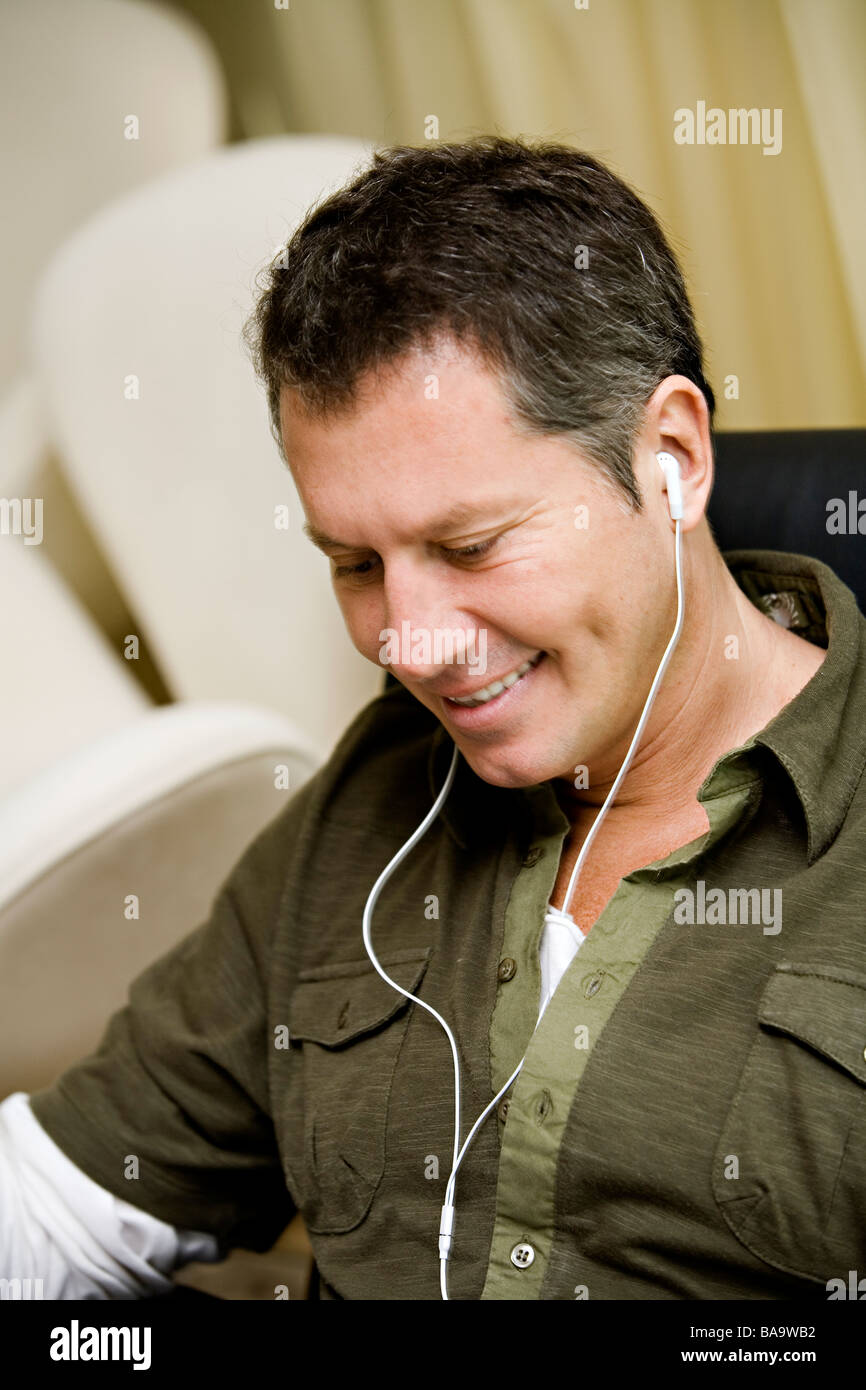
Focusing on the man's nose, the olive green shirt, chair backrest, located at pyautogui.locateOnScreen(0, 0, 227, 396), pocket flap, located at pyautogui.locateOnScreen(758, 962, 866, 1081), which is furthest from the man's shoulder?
chair backrest, located at pyautogui.locateOnScreen(0, 0, 227, 396)

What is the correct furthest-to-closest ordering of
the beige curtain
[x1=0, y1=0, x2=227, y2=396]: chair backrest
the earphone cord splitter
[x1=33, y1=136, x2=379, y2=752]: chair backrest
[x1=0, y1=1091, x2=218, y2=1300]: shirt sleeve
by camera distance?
[x1=0, y1=0, x2=227, y2=396]: chair backrest, [x1=33, y1=136, x2=379, y2=752]: chair backrest, the beige curtain, [x1=0, y1=1091, x2=218, y2=1300]: shirt sleeve, the earphone cord splitter

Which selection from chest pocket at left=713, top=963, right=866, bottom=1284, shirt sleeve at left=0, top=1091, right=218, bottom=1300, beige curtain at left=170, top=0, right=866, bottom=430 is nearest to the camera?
chest pocket at left=713, top=963, right=866, bottom=1284

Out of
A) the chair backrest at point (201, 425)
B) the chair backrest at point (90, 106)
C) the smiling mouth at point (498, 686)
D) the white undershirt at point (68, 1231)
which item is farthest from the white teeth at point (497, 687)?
the chair backrest at point (90, 106)

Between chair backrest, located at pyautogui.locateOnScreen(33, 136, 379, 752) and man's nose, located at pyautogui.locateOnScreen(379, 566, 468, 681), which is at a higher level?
chair backrest, located at pyautogui.locateOnScreen(33, 136, 379, 752)

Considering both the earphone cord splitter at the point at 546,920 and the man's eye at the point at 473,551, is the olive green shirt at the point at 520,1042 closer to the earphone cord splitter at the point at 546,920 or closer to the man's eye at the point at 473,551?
the earphone cord splitter at the point at 546,920

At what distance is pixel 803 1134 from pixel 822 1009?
65 millimetres

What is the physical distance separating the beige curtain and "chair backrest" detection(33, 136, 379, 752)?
27cm

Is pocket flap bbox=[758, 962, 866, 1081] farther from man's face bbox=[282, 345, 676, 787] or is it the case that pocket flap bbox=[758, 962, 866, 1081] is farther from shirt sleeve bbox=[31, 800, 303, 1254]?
shirt sleeve bbox=[31, 800, 303, 1254]

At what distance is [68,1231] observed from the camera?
0.99m

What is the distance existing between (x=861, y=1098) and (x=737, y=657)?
0.99ft

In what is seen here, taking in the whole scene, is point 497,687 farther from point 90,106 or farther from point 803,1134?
point 90,106

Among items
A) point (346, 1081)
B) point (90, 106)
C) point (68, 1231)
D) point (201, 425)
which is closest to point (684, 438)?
point (346, 1081)

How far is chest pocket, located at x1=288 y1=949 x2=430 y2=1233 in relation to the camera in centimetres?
90

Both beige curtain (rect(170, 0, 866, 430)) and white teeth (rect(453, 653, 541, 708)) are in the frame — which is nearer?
white teeth (rect(453, 653, 541, 708))
